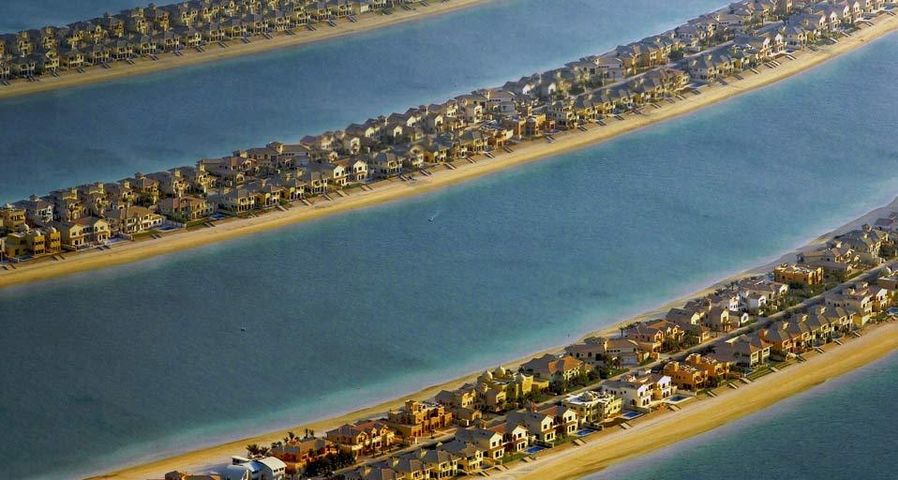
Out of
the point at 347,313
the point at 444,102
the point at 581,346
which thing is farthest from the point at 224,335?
the point at 444,102

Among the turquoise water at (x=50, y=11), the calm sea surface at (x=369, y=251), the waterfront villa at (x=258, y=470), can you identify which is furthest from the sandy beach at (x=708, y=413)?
the turquoise water at (x=50, y=11)

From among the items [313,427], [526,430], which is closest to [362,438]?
[313,427]

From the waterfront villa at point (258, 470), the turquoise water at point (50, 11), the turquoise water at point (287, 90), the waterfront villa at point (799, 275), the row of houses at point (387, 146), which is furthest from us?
the turquoise water at point (50, 11)

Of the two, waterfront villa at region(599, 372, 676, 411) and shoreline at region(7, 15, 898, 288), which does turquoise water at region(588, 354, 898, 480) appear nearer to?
waterfront villa at region(599, 372, 676, 411)

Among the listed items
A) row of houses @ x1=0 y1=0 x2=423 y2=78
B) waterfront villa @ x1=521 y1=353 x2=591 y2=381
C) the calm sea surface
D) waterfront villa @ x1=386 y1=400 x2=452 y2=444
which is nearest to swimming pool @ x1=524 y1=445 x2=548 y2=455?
waterfront villa @ x1=386 y1=400 x2=452 y2=444

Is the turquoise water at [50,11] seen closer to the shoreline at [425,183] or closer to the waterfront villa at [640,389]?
the shoreline at [425,183]

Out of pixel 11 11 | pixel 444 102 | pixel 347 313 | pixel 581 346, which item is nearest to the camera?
pixel 581 346

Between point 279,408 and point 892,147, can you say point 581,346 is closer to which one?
point 279,408
